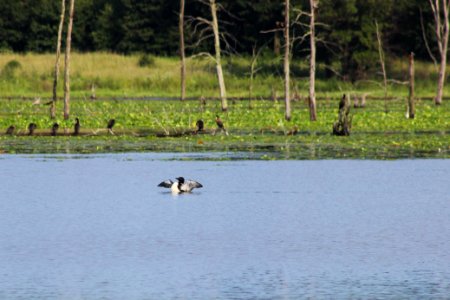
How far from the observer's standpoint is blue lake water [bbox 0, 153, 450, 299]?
55.5 feet

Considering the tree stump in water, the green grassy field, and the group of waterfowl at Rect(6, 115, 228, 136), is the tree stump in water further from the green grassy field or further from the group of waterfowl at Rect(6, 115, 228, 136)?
the green grassy field

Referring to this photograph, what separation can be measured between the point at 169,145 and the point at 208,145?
137 cm

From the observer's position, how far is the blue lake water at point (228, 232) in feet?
55.5

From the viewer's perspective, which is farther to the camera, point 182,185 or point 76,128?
point 76,128

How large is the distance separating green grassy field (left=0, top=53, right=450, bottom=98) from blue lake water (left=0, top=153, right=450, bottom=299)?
52.3m

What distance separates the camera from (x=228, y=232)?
21.8m

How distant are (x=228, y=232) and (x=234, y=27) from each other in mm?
85950

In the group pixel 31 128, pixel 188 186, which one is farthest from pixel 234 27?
pixel 188 186

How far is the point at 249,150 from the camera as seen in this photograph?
40.1 meters

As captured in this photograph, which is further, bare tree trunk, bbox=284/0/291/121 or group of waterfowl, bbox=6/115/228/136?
bare tree trunk, bbox=284/0/291/121

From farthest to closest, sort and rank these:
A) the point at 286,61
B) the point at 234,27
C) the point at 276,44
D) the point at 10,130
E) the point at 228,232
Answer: the point at 234,27 → the point at 276,44 → the point at 286,61 → the point at 10,130 → the point at 228,232

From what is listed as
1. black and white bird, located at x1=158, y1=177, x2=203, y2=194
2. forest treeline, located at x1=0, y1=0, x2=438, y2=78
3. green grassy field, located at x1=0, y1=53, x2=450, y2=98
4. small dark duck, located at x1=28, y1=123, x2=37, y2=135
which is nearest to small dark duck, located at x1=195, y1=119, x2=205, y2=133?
small dark duck, located at x1=28, y1=123, x2=37, y2=135

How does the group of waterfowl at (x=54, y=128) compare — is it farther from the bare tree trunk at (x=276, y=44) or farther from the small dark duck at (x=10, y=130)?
the bare tree trunk at (x=276, y=44)

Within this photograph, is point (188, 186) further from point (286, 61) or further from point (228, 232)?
point (286, 61)
